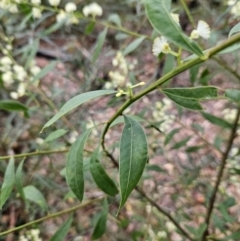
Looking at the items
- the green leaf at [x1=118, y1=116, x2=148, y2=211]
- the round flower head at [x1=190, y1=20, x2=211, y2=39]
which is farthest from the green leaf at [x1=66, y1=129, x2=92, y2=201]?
the round flower head at [x1=190, y1=20, x2=211, y2=39]

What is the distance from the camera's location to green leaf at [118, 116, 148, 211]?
525mm

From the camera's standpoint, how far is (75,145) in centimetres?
69

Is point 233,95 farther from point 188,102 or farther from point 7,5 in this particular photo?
point 7,5

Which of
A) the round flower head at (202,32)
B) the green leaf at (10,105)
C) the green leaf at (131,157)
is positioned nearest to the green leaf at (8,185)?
the green leaf at (10,105)

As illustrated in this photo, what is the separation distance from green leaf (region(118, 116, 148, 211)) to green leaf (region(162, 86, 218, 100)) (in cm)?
7

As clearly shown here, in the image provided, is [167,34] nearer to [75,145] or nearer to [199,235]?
[75,145]

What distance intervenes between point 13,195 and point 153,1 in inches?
60.4

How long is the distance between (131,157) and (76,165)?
17 cm

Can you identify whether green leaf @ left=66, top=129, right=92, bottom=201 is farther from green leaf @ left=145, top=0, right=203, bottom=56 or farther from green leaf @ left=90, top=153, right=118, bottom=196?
green leaf @ left=145, top=0, right=203, bottom=56

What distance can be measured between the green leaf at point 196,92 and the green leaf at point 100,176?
1.09 feet

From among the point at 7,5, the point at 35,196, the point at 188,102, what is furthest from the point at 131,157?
the point at 7,5

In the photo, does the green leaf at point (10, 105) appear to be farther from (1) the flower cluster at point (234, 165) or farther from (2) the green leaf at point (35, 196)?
(1) the flower cluster at point (234, 165)

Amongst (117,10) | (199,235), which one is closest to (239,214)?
(199,235)

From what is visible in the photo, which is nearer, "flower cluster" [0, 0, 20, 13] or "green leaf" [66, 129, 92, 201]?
"green leaf" [66, 129, 92, 201]
